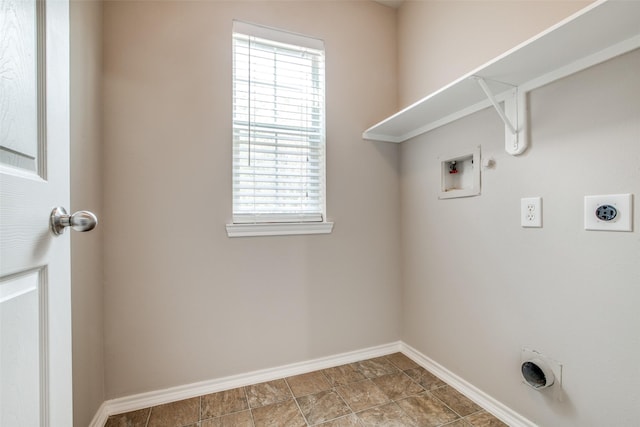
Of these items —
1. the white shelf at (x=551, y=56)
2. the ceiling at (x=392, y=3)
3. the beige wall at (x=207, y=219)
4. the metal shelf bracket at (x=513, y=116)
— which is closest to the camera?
the white shelf at (x=551, y=56)

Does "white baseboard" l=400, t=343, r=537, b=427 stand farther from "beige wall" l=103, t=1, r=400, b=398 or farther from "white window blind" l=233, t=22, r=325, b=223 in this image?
"white window blind" l=233, t=22, r=325, b=223

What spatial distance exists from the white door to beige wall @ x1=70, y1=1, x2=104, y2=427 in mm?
607

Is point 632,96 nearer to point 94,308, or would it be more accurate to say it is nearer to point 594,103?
point 594,103

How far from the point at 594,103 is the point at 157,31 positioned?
2076mm

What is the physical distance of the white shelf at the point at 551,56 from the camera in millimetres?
861

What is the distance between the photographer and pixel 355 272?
200 cm

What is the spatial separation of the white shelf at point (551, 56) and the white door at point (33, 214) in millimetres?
1373

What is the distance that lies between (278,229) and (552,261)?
4.50 feet

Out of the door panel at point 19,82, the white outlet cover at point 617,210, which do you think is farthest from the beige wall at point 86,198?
the white outlet cover at point 617,210

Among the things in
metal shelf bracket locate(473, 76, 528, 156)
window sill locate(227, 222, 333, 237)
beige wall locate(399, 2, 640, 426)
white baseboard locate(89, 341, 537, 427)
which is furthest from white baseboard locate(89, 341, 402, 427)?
metal shelf bracket locate(473, 76, 528, 156)

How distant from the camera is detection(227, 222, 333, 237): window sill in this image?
5.56 ft

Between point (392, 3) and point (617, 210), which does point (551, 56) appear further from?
point (392, 3)

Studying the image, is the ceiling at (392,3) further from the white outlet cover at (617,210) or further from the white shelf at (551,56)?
the white outlet cover at (617,210)

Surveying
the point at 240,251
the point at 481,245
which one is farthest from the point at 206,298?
the point at 481,245
